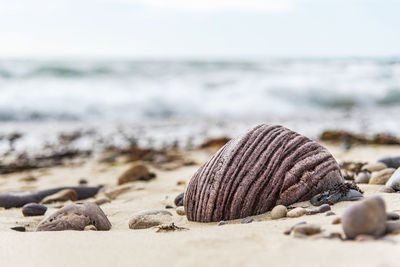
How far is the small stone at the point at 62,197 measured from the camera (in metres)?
4.22

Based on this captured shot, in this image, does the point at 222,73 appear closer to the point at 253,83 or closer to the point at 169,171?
the point at 253,83

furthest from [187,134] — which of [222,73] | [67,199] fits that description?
[222,73]

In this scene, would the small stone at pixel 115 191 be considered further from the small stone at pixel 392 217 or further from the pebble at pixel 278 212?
the small stone at pixel 392 217

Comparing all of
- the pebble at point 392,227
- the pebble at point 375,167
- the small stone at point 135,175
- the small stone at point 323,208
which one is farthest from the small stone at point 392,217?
the small stone at point 135,175

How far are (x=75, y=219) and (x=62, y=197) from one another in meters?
1.63

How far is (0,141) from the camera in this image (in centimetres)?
827

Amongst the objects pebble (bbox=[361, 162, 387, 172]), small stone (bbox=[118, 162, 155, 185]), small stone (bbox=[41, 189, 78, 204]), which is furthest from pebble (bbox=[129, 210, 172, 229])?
small stone (bbox=[118, 162, 155, 185])

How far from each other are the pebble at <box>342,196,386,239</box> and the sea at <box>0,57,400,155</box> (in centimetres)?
560

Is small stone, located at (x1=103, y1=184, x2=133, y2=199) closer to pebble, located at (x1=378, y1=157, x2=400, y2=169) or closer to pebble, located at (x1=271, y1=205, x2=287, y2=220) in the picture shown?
pebble, located at (x1=271, y1=205, x2=287, y2=220)

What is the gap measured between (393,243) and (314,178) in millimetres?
1074

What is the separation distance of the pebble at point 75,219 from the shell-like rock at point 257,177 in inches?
21.4

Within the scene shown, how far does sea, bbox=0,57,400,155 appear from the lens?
931cm

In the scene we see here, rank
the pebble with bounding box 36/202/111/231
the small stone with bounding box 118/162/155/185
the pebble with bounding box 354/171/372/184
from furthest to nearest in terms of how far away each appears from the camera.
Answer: the small stone with bounding box 118/162/155/185 → the pebble with bounding box 354/171/372/184 → the pebble with bounding box 36/202/111/231

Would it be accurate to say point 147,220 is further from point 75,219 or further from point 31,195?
point 31,195
